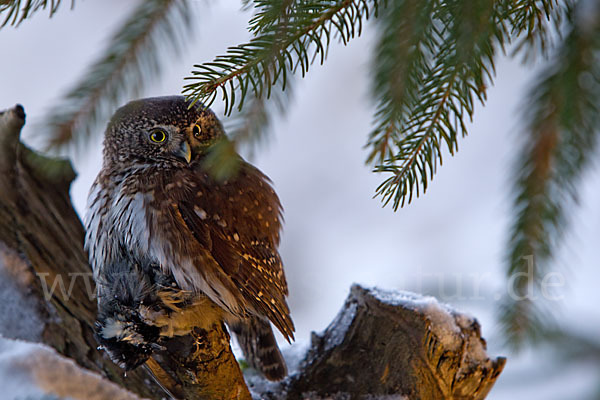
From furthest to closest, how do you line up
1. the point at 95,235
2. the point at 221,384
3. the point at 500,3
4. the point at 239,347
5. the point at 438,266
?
the point at 438,266 → the point at 239,347 → the point at 95,235 → the point at 221,384 → the point at 500,3

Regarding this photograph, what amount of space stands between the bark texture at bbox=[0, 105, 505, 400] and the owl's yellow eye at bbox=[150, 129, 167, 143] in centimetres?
24

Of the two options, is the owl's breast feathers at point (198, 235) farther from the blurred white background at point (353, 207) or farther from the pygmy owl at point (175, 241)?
the blurred white background at point (353, 207)

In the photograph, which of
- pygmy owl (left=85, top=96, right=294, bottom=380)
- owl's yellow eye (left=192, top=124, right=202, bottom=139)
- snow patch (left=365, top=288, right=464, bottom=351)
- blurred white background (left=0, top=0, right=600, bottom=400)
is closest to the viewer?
pygmy owl (left=85, top=96, right=294, bottom=380)

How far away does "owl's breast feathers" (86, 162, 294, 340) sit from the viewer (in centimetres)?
111

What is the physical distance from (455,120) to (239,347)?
94cm

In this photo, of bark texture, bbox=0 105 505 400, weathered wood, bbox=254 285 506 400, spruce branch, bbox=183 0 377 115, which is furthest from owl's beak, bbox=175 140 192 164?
spruce branch, bbox=183 0 377 115

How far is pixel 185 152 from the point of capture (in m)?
1.29

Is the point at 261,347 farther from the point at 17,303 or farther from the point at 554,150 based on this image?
the point at 554,150

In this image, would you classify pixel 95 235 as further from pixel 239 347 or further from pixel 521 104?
pixel 521 104

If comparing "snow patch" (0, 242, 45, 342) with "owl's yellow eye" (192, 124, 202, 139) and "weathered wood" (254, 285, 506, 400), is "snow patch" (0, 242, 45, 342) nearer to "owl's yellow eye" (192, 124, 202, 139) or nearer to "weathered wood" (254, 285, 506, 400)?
"owl's yellow eye" (192, 124, 202, 139)

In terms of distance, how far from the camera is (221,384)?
1.13 m

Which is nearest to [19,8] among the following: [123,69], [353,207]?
[123,69]

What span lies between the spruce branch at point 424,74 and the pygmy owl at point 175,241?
47 cm

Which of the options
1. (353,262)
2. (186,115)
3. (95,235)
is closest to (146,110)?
(186,115)
